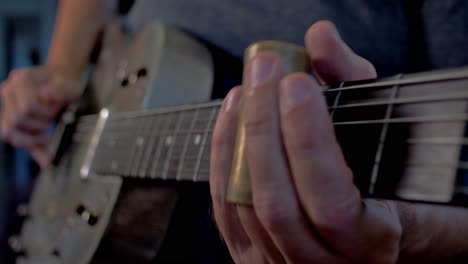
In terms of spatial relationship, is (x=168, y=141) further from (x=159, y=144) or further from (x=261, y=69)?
(x=261, y=69)

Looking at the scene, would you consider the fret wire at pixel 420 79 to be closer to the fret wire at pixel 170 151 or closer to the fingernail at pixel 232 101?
the fingernail at pixel 232 101

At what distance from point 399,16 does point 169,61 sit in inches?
14.1

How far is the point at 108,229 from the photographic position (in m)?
0.62

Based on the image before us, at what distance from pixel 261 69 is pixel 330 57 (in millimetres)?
99

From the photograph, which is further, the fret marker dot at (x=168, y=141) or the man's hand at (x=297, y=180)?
the fret marker dot at (x=168, y=141)

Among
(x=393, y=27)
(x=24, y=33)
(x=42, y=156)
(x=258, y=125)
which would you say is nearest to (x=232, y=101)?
(x=258, y=125)

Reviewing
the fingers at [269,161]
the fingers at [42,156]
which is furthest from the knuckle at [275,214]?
the fingers at [42,156]

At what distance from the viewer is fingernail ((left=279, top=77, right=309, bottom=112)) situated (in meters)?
0.28

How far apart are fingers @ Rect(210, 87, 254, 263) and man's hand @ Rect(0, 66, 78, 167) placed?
0.72m

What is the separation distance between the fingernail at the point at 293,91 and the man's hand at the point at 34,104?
2.72 ft

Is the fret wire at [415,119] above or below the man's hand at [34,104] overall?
below

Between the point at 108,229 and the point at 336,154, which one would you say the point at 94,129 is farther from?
the point at 336,154

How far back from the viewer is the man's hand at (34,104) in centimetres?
102

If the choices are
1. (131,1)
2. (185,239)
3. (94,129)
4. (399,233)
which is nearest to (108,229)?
(185,239)
